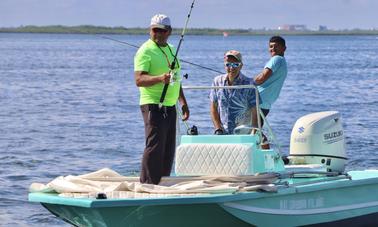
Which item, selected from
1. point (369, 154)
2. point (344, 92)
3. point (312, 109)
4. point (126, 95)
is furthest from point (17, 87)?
point (369, 154)

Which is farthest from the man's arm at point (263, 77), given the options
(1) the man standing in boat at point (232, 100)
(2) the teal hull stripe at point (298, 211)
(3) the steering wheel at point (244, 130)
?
(2) the teal hull stripe at point (298, 211)

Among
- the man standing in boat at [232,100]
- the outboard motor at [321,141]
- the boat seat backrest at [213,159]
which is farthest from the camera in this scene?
the outboard motor at [321,141]

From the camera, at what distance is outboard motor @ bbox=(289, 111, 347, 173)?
1148 cm

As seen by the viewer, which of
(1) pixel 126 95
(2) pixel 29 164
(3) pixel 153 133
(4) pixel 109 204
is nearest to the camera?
(4) pixel 109 204

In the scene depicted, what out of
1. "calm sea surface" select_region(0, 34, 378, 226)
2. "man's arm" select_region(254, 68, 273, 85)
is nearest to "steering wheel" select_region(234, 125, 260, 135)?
"man's arm" select_region(254, 68, 273, 85)

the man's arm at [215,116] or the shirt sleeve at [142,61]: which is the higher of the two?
the shirt sleeve at [142,61]

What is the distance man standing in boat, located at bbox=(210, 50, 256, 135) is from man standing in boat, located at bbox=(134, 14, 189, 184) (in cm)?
92

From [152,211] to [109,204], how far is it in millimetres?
402

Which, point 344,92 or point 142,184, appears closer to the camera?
point 142,184

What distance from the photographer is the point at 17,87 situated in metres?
38.8

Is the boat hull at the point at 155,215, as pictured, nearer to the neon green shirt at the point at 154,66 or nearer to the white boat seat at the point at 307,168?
the neon green shirt at the point at 154,66

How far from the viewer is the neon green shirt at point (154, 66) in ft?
33.0

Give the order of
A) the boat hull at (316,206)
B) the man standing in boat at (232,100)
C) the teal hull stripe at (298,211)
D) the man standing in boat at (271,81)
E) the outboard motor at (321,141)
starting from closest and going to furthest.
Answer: the teal hull stripe at (298,211) < the boat hull at (316,206) < the man standing in boat at (232,100) < the outboard motor at (321,141) < the man standing in boat at (271,81)

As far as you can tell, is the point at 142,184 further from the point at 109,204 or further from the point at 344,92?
the point at 344,92
